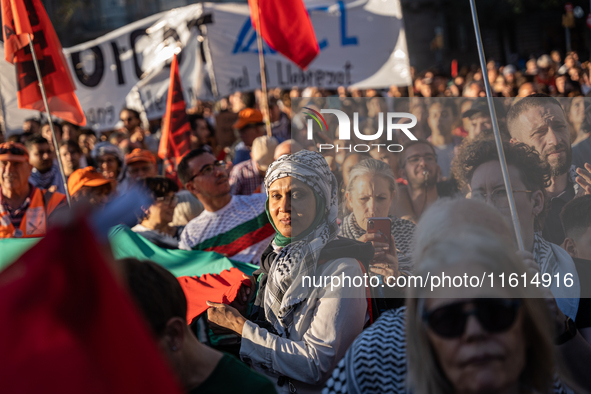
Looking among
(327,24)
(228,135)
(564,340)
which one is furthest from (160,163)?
(564,340)

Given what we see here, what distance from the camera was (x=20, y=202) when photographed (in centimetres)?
435

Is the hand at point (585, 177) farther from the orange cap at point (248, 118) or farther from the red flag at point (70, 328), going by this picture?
the orange cap at point (248, 118)

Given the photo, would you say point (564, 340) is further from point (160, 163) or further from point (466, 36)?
point (466, 36)

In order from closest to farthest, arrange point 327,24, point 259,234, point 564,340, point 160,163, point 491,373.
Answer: point 491,373, point 564,340, point 259,234, point 160,163, point 327,24

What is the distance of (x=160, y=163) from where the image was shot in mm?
7223

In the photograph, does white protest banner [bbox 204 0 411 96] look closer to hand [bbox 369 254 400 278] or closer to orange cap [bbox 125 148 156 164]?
orange cap [bbox 125 148 156 164]

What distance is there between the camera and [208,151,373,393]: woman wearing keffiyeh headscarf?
2.14 m

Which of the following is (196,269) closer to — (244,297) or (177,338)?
(244,297)

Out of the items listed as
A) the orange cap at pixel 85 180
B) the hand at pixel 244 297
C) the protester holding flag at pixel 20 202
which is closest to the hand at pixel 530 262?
the hand at pixel 244 297

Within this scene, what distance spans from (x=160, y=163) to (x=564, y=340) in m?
5.97

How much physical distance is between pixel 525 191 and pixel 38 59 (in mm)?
3753

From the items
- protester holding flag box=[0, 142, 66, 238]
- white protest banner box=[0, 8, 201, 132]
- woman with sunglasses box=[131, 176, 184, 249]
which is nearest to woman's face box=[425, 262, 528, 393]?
woman with sunglasses box=[131, 176, 184, 249]

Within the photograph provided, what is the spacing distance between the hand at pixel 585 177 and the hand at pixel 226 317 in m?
1.41

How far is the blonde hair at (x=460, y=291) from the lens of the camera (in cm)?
145
